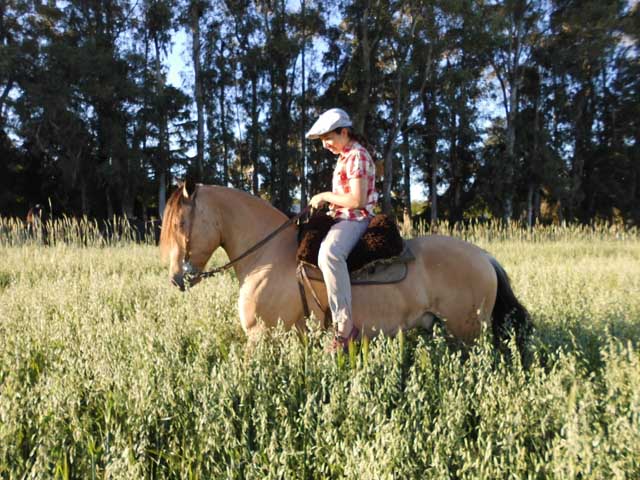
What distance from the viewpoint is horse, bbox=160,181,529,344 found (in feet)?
10.3

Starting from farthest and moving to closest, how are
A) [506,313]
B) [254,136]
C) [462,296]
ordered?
1. [254,136]
2. [506,313]
3. [462,296]

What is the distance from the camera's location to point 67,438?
86.2 inches

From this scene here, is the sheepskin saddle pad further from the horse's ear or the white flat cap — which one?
the horse's ear

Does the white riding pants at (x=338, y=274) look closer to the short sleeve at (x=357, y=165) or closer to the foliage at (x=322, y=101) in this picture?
the short sleeve at (x=357, y=165)

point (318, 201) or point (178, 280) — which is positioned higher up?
point (318, 201)

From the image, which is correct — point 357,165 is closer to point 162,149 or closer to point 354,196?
point 354,196

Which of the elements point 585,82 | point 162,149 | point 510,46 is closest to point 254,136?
point 162,149

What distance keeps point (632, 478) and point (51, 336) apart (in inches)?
161

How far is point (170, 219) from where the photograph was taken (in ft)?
10.5

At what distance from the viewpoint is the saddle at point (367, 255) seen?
3.13 m

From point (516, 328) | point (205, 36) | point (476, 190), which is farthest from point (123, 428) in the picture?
point (476, 190)

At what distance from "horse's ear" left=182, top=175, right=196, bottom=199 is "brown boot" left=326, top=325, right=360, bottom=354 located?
1.59 meters

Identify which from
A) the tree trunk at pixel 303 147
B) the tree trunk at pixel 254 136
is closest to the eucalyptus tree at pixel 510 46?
the tree trunk at pixel 303 147

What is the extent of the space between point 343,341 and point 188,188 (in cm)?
168
